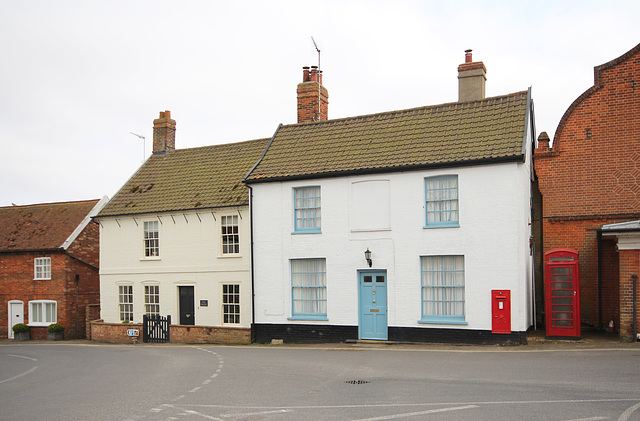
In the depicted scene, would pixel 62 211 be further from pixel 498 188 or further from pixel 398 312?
pixel 498 188

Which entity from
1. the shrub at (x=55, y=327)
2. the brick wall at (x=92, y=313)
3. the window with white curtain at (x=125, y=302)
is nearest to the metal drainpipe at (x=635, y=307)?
the window with white curtain at (x=125, y=302)

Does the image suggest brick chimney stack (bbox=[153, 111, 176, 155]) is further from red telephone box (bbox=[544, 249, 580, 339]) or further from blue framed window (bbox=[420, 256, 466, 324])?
red telephone box (bbox=[544, 249, 580, 339])

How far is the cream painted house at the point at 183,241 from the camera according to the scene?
1070 inches

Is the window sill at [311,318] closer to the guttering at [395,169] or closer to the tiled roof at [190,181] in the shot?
the guttering at [395,169]

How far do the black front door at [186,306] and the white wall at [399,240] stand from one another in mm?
6032

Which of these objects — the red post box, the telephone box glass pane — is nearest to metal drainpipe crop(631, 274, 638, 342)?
the telephone box glass pane

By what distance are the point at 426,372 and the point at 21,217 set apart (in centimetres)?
3235

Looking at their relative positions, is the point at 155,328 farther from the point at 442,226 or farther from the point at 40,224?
the point at 40,224

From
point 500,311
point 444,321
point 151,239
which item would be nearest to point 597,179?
point 500,311

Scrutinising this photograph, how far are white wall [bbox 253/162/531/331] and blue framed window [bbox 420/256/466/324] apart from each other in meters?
0.25

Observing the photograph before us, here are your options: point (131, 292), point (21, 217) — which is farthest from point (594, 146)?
point (21, 217)

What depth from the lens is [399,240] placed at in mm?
20938

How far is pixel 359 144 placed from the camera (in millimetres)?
22984

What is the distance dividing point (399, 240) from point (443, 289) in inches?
83.5
